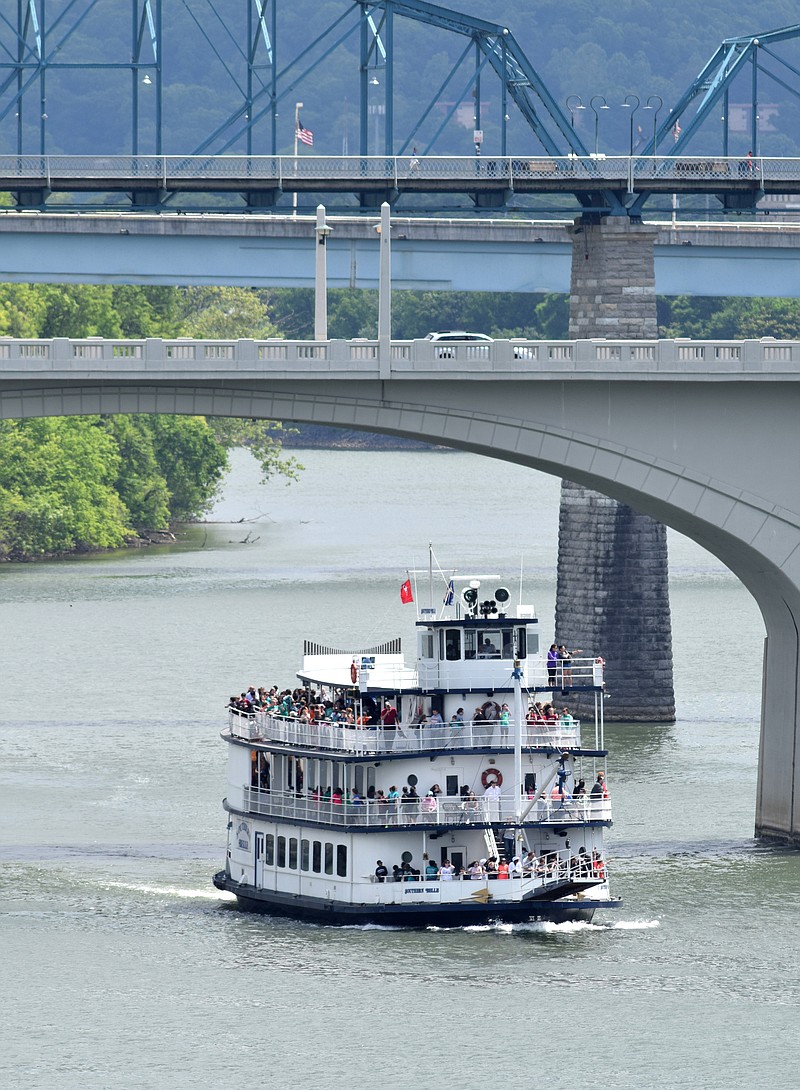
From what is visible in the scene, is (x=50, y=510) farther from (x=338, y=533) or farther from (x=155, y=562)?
(x=338, y=533)

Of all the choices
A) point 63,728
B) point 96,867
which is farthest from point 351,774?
point 63,728

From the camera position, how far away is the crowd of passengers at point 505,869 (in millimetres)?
46500

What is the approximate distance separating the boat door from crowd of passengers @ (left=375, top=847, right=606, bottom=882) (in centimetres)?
246

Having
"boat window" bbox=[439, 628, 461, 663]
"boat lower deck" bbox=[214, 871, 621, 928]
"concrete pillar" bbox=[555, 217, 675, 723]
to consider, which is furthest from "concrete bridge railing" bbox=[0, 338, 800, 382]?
"concrete pillar" bbox=[555, 217, 675, 723]

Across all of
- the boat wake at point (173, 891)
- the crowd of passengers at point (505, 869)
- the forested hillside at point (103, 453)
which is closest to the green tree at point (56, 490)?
the forested hillside at point (103, 453)

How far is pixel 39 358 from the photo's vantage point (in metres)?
49.0

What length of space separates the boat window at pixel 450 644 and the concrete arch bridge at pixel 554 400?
5.04 m

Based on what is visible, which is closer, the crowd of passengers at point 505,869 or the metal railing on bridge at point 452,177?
the crowd of passengers at point 505,869

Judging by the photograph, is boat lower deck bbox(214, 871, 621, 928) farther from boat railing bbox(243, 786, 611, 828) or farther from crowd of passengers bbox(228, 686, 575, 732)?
crowd of passengers bbox(228, 686, 575, 732)

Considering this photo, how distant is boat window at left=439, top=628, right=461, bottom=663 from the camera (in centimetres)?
4766

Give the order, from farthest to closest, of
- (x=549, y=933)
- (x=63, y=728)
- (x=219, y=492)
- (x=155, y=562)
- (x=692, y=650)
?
(x=219, y=492) → (x=155, y=562) → (x=692, y=650) → (x=63, y=728) → (x=549, y=933)

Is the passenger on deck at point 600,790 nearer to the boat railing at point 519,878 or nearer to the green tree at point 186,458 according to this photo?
the boat railing at point 519,878

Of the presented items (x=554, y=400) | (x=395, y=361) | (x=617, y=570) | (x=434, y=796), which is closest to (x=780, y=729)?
(x=554, y=400)

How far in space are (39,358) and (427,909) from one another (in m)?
13.0
